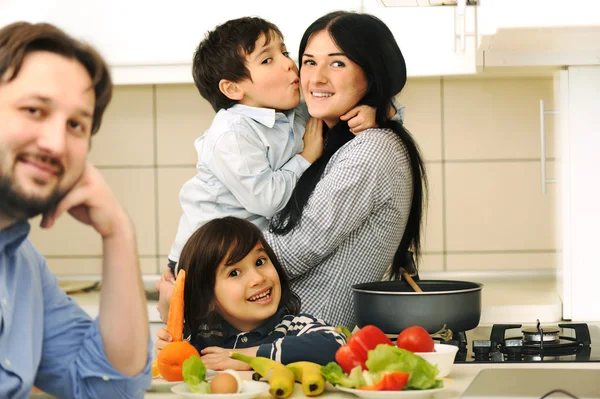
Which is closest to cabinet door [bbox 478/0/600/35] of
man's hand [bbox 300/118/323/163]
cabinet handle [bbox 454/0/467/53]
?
cabinet handle [bbox 454/0/467/53]

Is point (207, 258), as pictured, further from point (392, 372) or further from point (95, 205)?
point (95, 205)

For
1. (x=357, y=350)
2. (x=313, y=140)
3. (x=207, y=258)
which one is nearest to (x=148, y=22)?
(x=313, y=140)

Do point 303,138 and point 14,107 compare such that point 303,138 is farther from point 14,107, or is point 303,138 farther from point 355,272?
point 14,107

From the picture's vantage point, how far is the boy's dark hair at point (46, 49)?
81cm

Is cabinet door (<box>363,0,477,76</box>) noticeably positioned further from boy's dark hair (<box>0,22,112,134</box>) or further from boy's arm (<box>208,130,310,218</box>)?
boy's dark hair (<box>0,22,112,134</box>)

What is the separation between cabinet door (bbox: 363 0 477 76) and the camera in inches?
80.4

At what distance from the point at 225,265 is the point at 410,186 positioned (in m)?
0.43

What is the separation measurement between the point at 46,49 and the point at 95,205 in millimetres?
177

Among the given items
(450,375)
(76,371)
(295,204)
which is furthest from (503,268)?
(76,371)

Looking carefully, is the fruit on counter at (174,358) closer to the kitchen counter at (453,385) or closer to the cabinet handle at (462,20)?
the kitchen counter at (453,385)

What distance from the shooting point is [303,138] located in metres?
1.83

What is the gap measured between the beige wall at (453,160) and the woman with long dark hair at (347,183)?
80 centimetres

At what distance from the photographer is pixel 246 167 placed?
5.52ft

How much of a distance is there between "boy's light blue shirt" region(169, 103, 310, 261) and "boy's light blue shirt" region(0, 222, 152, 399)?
66cm
